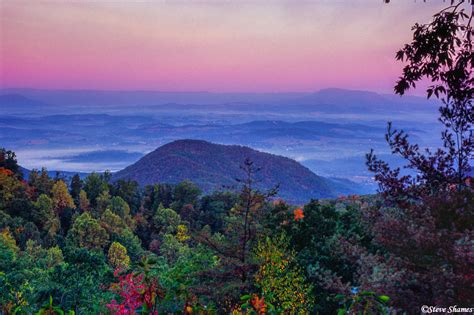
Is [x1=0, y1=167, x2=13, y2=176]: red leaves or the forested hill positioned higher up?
[x1=0, y1=167, x2=13, y2=176]: red leaves

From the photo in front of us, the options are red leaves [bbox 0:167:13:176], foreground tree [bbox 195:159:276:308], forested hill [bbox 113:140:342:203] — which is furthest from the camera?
forested hill [bbox 113:140:342:203]

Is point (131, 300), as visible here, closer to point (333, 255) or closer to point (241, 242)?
point (333, 255)

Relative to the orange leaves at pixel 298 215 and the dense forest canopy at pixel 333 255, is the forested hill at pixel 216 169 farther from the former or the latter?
the orange leaves at pixel 298 215

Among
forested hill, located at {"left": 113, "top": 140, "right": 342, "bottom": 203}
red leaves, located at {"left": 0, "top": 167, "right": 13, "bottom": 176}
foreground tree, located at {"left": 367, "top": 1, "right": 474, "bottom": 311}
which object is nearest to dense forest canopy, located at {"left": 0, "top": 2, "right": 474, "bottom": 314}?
foreground tree, located at {"left": 367, "top": 1, "right": 474, "bottom": 311}

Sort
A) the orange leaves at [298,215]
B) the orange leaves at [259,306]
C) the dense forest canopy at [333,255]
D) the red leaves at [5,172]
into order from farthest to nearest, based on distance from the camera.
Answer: the red leaves at [5,172]
the orange leaves at [298,215]
the dense forest canopy at [333,255]
the orange leaves at [259,306]

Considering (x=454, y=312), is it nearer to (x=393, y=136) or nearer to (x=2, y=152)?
(x=393, y=136)

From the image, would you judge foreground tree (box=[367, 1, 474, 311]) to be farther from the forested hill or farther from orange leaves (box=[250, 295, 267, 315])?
the forested hill

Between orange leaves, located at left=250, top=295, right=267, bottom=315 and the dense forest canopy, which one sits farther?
the dense forest canopy

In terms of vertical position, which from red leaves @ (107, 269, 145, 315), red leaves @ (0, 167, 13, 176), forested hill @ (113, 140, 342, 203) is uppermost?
red leaves @ (107, 269, 145, 315)

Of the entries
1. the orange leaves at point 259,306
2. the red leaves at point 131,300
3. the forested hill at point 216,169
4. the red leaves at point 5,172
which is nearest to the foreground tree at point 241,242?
the red leaves at point 131,300
